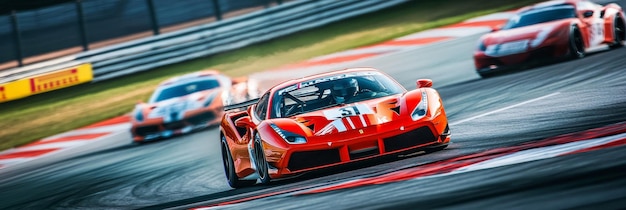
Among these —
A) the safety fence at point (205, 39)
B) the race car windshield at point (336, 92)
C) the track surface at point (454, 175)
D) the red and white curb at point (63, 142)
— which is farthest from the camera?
the safety fence at point (205, 39)

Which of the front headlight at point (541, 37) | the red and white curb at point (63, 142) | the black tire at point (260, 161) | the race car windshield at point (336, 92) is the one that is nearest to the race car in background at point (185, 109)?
the red and white curb at point (63, 142)

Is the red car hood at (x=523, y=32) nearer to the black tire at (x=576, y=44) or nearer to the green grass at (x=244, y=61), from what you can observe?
the black tire at (x=576, y=44)

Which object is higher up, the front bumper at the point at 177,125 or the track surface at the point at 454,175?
the track surface at the point at 454,175

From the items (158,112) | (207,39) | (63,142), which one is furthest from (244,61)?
(158,112)

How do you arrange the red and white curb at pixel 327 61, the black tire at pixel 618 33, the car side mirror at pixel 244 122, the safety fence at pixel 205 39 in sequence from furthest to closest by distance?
the safety fence at pixel 205 39, the red and white curb at pixel 327 61, the black tire at pixel 618 33, the car side mirror at pixel 244 122

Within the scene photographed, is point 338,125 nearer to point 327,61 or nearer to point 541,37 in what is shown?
point 541,37

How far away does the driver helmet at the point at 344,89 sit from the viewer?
29.5ft

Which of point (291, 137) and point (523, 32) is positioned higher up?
point (291, 137)

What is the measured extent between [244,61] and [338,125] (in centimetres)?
1377

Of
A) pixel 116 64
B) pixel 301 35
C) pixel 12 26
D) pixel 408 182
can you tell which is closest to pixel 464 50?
pixel 301 35

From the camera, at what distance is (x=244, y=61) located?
858 inches

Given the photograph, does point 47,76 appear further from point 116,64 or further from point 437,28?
point 437,28

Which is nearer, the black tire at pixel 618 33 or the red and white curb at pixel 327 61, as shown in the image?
the black tire at pixel 618 33

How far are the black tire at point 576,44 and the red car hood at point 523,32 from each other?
0.43ft
